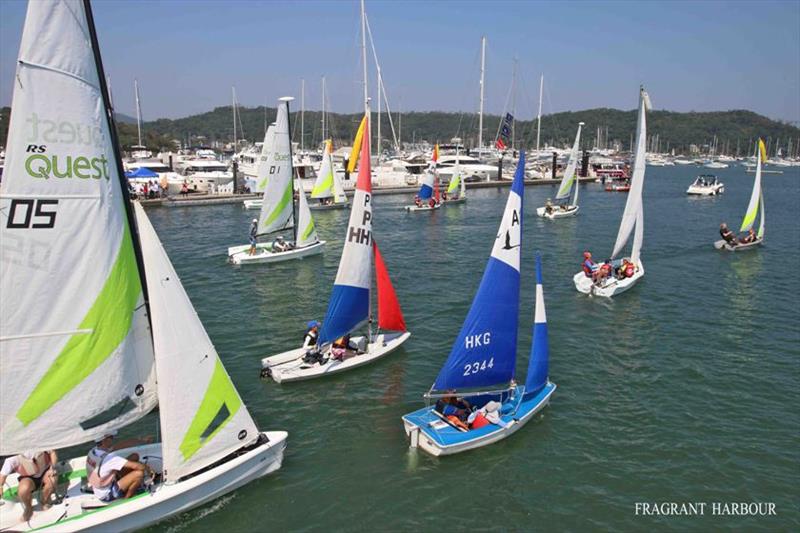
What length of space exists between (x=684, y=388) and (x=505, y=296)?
25.1ft

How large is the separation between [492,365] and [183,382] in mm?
7470

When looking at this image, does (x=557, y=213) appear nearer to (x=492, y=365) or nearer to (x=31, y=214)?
(x=492, y=365)

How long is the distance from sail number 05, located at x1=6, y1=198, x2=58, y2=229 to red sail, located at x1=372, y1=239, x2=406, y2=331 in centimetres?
993

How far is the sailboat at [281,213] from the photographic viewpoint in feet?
103

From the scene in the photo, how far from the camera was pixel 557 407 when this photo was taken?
15906 millimetres

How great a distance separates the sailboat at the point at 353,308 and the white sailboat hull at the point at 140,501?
5068 millimetres

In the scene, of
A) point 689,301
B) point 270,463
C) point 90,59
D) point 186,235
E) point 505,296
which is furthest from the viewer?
point 186,235

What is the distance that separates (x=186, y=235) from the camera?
40.9 metres

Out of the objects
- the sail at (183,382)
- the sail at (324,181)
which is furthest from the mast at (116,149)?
the sail at (324,181)

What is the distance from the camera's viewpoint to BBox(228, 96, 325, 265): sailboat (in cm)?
3145

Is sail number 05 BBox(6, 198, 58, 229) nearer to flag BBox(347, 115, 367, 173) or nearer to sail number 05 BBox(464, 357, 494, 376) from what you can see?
flag BBox(347, 115, 367, 173)

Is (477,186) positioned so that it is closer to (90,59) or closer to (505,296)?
(505,296)

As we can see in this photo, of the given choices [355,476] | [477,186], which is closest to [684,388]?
[355,476]

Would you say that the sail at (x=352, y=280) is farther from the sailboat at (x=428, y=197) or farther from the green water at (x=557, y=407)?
the sailboat at (x=428, y=197)
